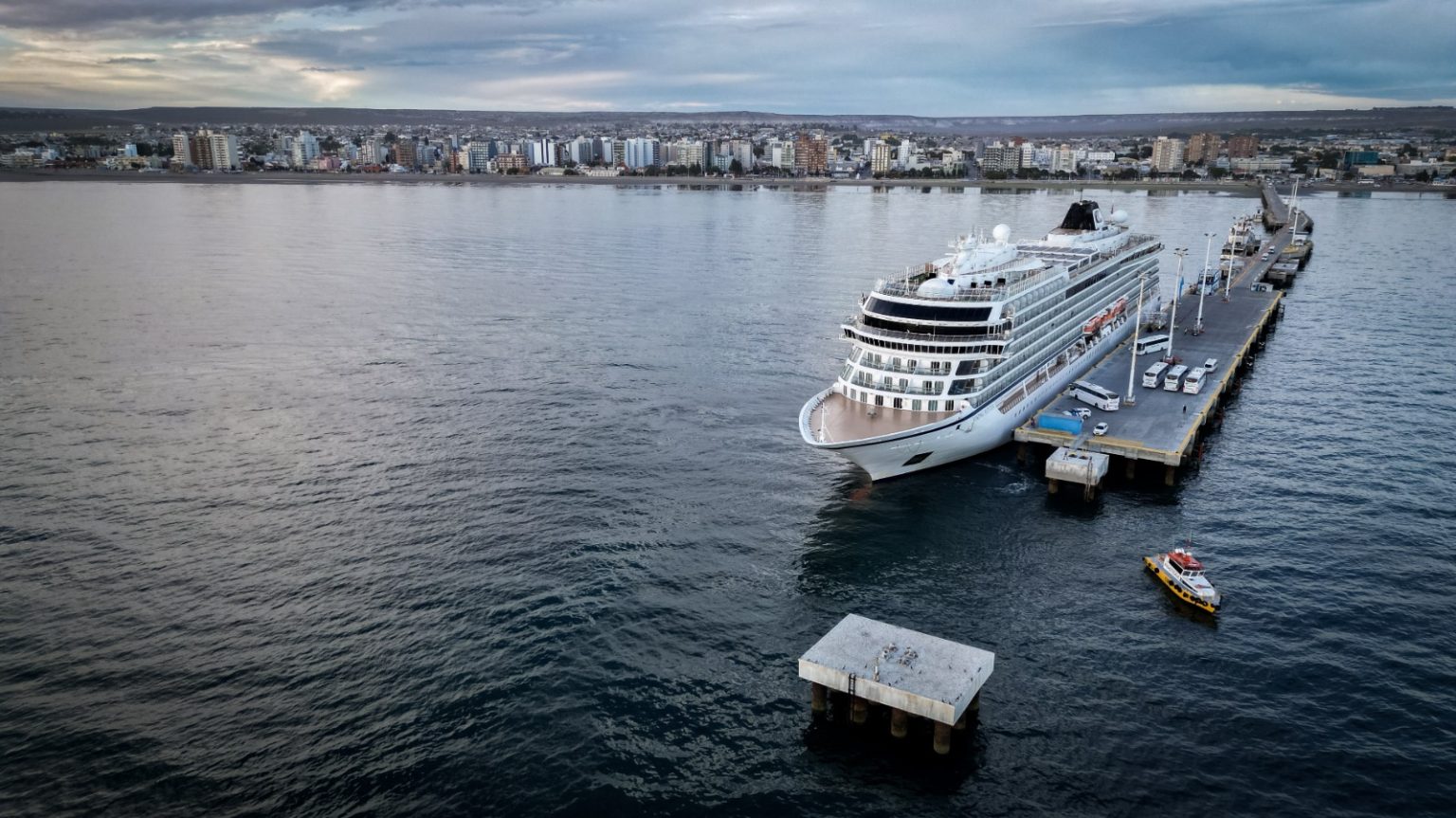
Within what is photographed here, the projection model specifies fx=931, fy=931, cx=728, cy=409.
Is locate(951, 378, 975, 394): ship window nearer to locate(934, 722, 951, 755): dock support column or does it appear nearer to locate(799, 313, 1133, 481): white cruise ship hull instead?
locate(799, 313, 1133, 481): white cruise ship hull

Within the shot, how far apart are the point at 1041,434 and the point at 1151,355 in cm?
2434

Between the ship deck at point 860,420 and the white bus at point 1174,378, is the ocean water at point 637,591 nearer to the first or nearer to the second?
the ship deck at point 860,420

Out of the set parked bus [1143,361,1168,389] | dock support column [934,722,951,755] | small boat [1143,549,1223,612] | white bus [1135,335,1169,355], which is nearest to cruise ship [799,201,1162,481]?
parked bus [1143,361,1168,389]

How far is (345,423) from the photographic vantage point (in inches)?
2324

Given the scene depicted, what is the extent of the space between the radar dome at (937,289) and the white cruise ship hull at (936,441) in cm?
699

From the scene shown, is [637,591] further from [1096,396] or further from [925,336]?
[1096,396]

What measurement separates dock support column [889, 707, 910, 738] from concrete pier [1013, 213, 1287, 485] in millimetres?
23278

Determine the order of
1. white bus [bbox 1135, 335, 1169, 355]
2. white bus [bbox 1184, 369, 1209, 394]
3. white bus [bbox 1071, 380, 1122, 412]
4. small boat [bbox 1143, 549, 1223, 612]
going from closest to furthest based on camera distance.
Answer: small boat [bbox 1143, 549, 1223, 612] → white bus [bbox 1071, 380, 1122, 412] → white bus [bbox 1184, 369, 1209, 394] → white bus [bbox 1135, 335, 1169, 355]

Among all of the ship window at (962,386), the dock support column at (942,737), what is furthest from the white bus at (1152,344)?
the dock support column at (942,737)

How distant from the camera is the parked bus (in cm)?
6291

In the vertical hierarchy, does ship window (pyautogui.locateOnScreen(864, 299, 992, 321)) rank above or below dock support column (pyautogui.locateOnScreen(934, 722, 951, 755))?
above

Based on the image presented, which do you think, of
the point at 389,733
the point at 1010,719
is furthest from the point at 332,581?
the point at 1010,719

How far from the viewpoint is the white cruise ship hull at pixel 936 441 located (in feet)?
160

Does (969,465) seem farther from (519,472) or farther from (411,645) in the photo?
(411,645)
